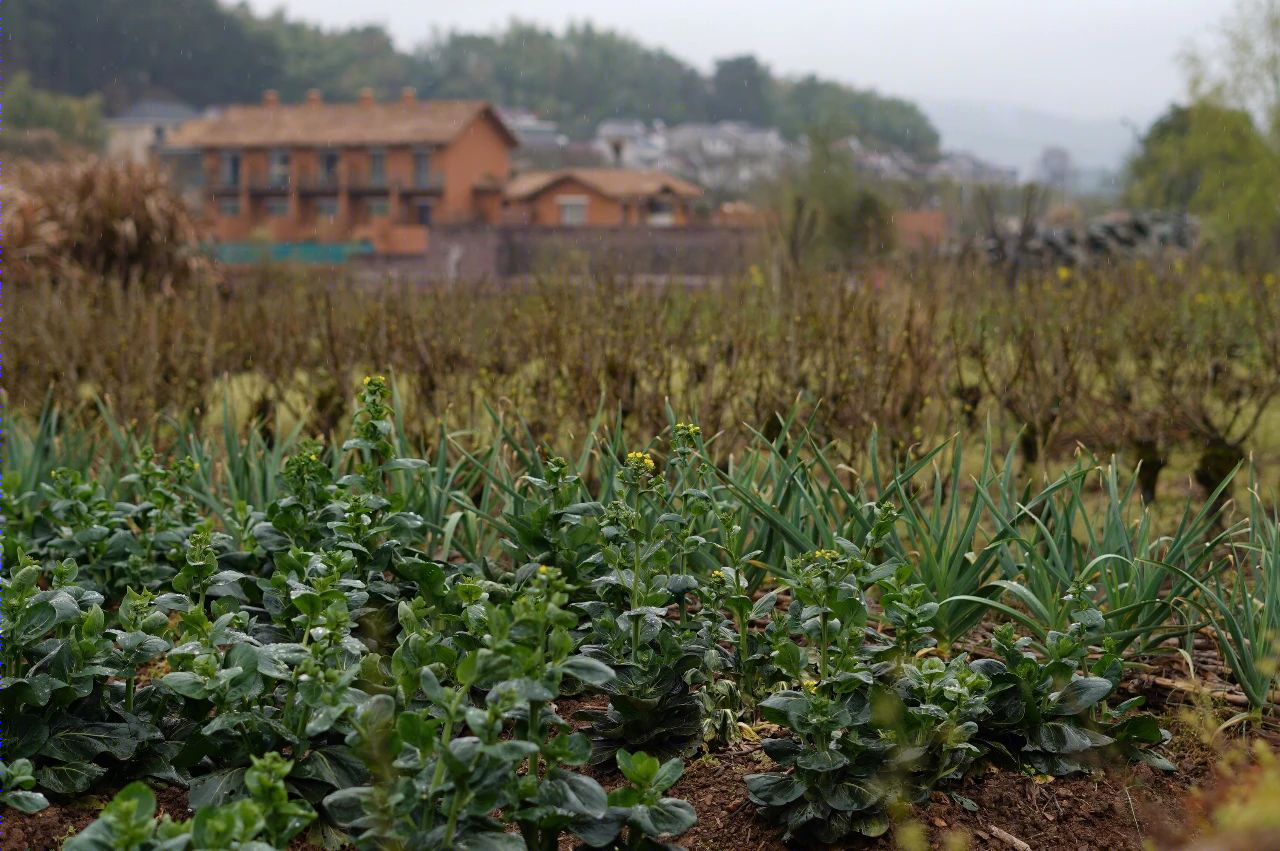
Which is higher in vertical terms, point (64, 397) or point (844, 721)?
point (844, 721)

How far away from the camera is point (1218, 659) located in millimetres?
4062

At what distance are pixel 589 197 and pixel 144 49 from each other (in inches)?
1759

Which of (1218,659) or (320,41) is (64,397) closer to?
(1218,659)

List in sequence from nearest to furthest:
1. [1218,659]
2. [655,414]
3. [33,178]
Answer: [1218,659] < [655,414] < [33,178]

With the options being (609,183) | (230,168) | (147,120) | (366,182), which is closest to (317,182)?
(366,182)

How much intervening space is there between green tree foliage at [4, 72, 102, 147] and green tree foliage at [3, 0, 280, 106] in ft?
7.72

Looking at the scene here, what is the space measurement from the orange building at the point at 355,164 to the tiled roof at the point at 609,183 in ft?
7.51

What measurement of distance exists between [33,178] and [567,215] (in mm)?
57507

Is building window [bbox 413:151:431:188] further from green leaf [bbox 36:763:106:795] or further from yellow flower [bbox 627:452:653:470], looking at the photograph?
green leaf [bbox 36:763:106:795]

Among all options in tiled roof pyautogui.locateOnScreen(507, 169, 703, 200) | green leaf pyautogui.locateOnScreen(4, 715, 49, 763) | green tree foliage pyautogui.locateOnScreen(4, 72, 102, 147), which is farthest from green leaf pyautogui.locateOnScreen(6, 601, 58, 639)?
green tree foliage pyautogui.locateOnScreen(4, 72, 102, 147)

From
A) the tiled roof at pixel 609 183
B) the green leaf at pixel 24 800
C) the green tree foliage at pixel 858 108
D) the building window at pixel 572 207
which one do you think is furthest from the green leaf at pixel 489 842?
the green tree foliage at pixel 858 108

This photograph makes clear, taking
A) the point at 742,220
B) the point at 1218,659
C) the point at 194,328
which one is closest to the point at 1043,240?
the point at 742,220

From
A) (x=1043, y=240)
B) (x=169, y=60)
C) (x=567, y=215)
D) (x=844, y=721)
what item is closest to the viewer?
(x=844, y=721)

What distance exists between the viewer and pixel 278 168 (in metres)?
79.4
